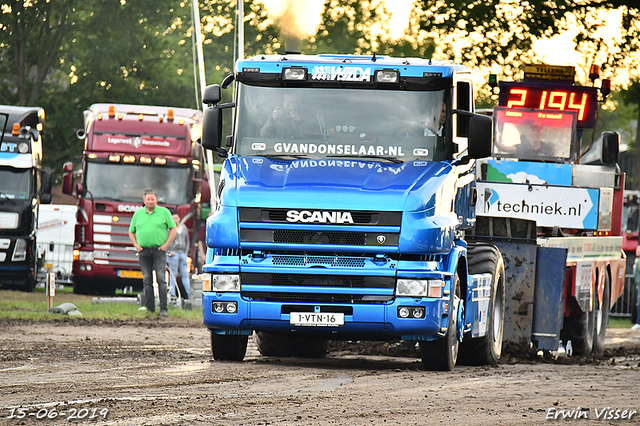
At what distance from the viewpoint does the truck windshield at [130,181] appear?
90.0 feet

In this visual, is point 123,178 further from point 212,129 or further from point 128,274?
point 212,129

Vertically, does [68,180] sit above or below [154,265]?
above

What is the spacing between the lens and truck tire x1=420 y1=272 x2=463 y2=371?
11.9 metres

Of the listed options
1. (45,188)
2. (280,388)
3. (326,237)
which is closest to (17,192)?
(45,188)

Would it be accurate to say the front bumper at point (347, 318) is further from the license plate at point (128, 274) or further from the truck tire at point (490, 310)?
the license plate at point (128, 274)

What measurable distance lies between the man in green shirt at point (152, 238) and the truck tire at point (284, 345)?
6.90m

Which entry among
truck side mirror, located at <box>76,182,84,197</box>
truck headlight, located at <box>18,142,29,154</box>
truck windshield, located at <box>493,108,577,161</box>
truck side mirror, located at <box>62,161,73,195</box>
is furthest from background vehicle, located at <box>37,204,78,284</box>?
truck windshield, located at <box>493,108,577,161</box>

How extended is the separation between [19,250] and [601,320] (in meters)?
13.7

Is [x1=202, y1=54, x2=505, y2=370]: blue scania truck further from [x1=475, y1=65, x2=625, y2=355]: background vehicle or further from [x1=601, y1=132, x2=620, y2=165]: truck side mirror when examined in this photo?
[x1=601, y1=132, x2=620, y2=165]: truck side mirror

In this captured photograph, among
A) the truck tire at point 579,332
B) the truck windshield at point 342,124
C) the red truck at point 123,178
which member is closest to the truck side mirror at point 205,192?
the red truck at point 123,178

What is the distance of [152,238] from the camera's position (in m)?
20.8

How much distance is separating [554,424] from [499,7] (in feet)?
47.2

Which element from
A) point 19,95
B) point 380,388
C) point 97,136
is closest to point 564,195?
point 380,388

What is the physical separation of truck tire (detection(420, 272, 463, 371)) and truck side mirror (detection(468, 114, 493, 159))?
126 cm
